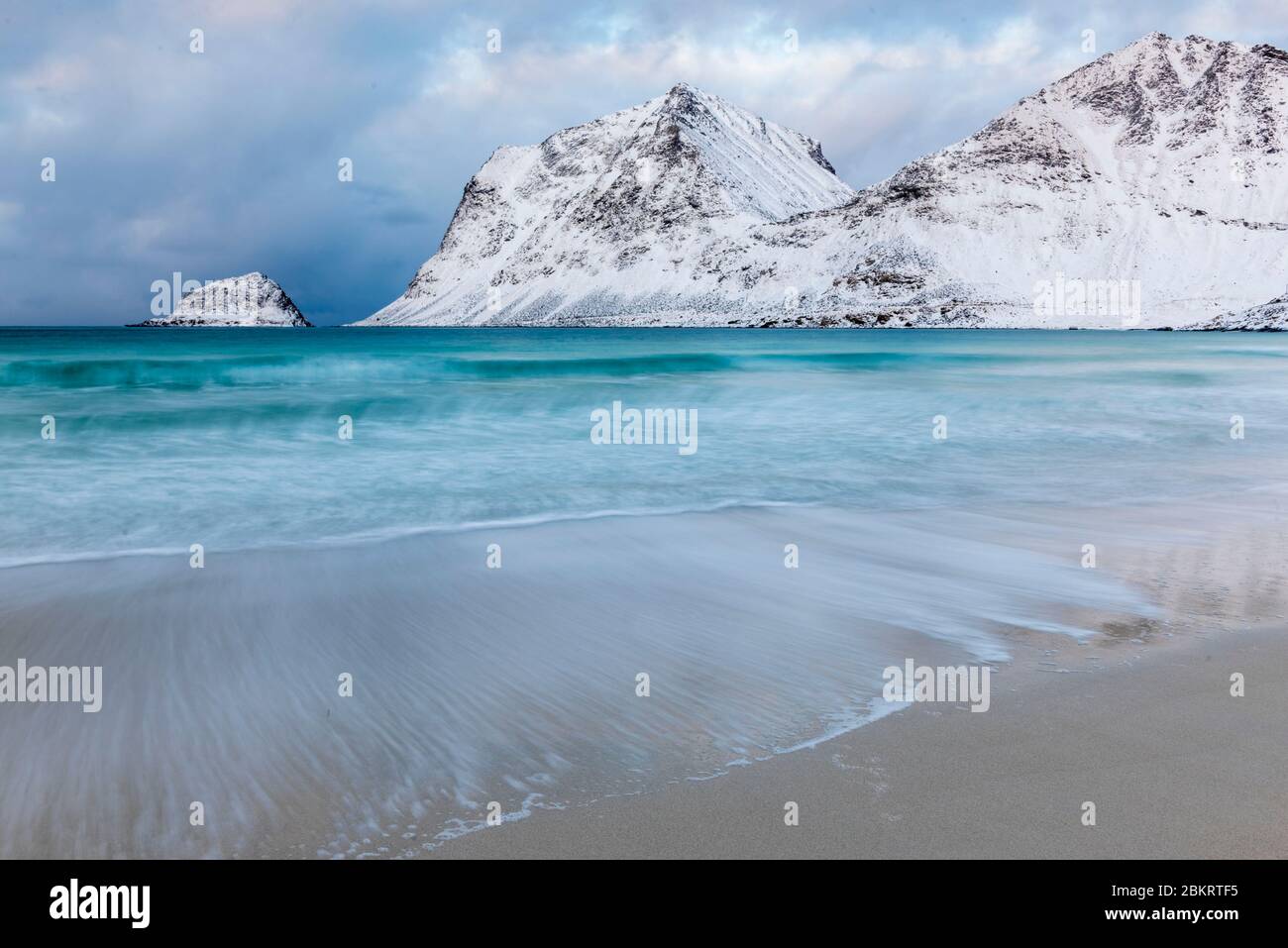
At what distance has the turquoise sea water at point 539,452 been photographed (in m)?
9.34

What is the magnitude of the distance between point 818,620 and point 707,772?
7.13 ft

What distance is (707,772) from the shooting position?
3508mm

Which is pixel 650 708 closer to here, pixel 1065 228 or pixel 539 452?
pixel 539 452

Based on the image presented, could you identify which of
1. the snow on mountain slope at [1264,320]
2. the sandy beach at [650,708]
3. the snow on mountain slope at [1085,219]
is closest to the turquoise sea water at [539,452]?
the sandy beach at [650,708]

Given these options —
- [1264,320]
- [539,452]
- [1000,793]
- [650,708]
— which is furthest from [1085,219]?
[1000,793]

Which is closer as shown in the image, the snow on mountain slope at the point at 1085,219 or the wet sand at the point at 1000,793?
the wet sand at the point at 1000,793

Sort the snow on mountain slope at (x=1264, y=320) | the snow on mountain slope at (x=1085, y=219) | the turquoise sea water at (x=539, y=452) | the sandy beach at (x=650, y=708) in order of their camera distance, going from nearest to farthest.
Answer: the sandy beach at (x=650, y=708), the turquoise sea water at (x=539, y=452), the snow on mountain slope at (x=1264, y=320), the snow on mountain slope at (x=1085, y=219)

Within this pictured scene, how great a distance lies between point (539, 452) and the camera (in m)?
14.5

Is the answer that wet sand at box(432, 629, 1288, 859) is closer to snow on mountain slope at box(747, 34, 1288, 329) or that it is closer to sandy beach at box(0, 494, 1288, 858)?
sandy beach at box(0, 494, 1288, 858)

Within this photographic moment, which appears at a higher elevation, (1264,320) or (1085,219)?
(1085,219)

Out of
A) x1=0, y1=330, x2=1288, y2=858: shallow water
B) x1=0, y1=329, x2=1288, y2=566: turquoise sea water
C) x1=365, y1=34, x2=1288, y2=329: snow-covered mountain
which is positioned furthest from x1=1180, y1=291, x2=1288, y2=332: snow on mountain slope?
x1=0, y1=330, x2=1288, y2=858: shallow water

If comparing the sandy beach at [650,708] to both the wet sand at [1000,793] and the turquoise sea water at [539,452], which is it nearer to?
the wet sand at [1000,793]
